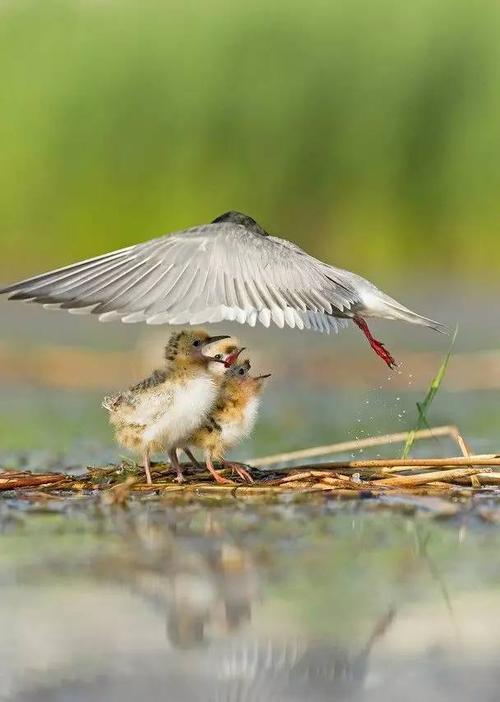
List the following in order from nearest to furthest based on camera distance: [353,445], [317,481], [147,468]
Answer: [317,481] → [147,468] → [353,445]

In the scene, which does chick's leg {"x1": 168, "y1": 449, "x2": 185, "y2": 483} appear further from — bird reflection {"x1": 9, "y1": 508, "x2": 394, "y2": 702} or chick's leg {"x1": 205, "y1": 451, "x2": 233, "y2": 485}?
bird reflection {"x1": 9, "y1": 508, "x2": 394, "y2": 702}

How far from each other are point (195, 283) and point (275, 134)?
467 inches

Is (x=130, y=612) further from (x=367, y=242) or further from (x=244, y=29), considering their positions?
(x=244, y=29)

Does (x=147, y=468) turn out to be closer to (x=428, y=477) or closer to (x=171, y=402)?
(x=171, y=402)

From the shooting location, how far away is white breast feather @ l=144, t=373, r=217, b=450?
20.6ft

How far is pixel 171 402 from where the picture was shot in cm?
632

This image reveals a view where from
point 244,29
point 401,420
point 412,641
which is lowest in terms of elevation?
point 412,641

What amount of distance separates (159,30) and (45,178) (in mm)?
2147

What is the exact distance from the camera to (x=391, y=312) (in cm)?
659

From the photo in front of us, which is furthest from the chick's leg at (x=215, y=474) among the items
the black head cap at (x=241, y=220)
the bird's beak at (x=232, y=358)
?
the black head cap at (x=241, y=220)

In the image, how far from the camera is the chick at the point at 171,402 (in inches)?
248

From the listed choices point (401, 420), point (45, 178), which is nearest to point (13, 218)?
point (45, 178)

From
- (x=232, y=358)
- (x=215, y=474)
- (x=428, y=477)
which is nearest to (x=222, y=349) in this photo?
(x=232, y=358)

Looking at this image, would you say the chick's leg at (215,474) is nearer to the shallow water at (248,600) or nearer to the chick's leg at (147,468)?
the chick's leg at (147,468)
